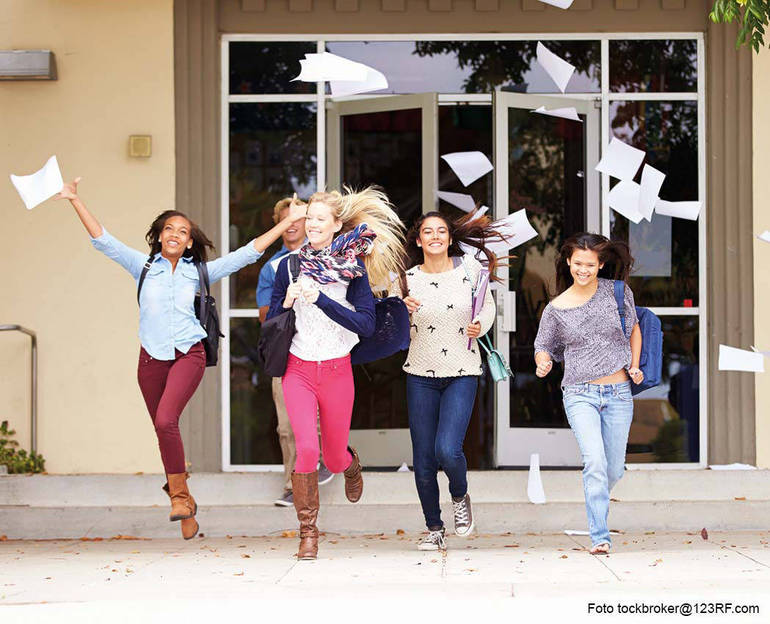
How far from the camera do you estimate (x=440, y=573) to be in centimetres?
709

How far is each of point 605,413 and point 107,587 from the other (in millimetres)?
2943

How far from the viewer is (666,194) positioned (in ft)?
33.7

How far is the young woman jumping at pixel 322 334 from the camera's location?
24.1 ft

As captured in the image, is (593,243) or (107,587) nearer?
(107,587)

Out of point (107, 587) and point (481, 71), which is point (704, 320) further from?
point (107, 587)

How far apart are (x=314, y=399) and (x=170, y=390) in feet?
2.98

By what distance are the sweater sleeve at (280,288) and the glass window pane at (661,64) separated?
4114mm

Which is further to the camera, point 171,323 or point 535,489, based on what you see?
point 535,489

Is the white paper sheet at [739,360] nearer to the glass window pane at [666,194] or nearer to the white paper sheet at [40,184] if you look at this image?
the glass window pane at [666,194]

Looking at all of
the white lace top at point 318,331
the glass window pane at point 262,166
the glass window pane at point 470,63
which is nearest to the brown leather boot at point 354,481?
the white lace top at point 318,331

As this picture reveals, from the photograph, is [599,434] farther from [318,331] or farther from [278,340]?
[278,340]

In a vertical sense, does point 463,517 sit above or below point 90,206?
below

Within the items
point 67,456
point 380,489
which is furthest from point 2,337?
point 380,489

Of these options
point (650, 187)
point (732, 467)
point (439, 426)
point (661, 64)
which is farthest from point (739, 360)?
point (439, 426)
